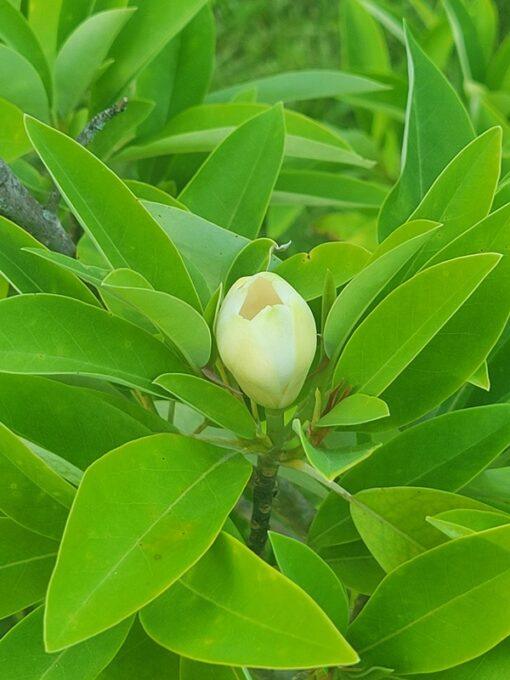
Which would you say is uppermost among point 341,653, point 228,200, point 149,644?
point 228,200

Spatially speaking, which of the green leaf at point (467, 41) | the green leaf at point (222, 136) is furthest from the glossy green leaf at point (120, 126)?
the green leaf at point (467, 41)

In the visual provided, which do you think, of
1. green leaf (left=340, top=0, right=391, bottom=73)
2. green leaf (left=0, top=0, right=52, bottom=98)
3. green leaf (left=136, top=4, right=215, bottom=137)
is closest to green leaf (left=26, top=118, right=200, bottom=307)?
green leaf (left=0, top=0, right=52, bottom=98)

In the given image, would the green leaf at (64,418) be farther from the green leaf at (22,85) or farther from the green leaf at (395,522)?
the green leaf at (22,85)

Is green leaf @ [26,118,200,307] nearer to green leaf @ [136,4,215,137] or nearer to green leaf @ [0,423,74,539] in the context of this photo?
green leaf @ [0,423,74,539]

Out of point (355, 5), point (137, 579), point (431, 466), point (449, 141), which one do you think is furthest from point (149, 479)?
point (355, 5)

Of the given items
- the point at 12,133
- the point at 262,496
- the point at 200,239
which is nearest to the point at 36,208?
the point at 12,133

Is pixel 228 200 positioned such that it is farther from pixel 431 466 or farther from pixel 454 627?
pixel 454 627
